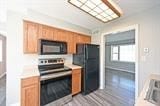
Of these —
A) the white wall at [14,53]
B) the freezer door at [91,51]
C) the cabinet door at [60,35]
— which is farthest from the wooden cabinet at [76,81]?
the white wall at [14,53]

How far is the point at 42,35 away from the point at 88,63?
5.44ft

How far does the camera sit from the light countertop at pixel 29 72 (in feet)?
7.06

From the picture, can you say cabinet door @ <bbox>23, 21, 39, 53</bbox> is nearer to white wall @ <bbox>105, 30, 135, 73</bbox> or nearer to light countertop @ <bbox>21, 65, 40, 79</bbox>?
light countertop @ <bbox>21, 65, 40, 79</bbox>

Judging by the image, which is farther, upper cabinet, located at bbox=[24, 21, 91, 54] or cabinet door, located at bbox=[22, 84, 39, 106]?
upper cabinet, located at bbox=[24, 21, 91, 54]

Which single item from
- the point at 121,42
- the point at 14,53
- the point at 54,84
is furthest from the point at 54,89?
the point at 121,42

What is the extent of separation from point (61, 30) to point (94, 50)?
1321mm

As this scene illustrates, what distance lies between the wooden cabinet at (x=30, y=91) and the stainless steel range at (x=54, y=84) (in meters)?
0.11

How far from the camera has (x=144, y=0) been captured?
213 centimetres

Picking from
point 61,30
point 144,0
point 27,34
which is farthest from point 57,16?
point 144,0

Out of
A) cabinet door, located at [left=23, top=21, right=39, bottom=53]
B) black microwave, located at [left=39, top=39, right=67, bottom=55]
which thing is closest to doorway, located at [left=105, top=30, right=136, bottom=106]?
black microwave, located at [left=39, top=39, right=67, bottom=55]

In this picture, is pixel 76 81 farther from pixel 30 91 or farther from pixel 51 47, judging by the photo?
pixel 30 91

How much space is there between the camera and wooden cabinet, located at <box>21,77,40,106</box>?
6.77 feet

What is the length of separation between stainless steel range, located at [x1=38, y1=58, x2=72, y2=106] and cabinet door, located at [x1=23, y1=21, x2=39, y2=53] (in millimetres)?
525

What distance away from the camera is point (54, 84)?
258 centimetres
